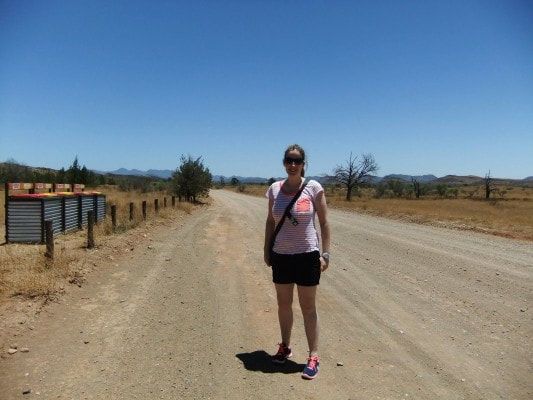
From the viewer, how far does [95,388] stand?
12.5ft

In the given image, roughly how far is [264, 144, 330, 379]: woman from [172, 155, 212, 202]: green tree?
101 feet

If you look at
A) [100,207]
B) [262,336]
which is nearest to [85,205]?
[100,207]

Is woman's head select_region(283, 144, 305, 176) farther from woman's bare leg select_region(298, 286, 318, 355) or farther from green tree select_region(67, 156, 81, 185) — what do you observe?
green tree select_region(67, 156, 81, 185)

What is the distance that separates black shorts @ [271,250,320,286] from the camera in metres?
4.08

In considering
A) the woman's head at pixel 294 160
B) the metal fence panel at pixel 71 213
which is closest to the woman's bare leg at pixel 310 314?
the woman's head at pixel 294 160

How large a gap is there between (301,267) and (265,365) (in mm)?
1043

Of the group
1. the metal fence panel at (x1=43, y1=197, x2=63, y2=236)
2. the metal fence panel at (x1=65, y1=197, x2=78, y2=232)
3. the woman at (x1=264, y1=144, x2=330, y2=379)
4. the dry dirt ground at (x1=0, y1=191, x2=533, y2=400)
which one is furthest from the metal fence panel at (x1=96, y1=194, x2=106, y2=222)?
the woman at (x1=264, y1=144, x2=330, y2=379)

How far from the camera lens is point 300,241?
13.4 ft

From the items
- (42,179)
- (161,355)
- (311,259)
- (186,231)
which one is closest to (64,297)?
(161,355)

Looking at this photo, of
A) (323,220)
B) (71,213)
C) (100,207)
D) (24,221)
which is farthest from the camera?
Result: (100,207)

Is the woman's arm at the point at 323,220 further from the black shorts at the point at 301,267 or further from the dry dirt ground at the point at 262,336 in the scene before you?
the dry dirt ground at the point at 262,336

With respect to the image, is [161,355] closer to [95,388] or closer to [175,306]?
[95,388]

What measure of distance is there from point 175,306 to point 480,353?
377 cm

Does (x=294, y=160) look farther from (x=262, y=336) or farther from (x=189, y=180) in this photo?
(x=189, y=180)
